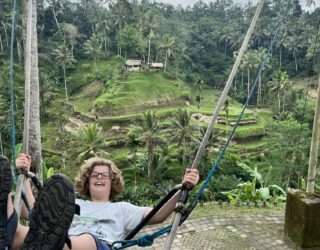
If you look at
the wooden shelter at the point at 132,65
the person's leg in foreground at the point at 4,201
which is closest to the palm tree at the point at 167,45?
the wooden shelter at the point at 132,65

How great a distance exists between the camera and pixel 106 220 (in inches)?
80.0

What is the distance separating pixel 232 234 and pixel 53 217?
3405 mm

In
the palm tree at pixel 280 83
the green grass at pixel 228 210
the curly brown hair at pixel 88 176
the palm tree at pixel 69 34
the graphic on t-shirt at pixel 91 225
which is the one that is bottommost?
the green grass at pixel 228 210

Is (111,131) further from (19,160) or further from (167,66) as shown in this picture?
(19,160)

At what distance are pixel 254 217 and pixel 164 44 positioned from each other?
29096mm

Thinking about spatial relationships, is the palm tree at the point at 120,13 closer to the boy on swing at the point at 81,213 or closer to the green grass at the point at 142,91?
the green grass at the point at 142,91

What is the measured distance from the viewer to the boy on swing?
158 cm

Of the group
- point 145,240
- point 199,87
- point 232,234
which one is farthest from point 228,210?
point 199,87

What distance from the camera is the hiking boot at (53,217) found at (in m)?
1.57

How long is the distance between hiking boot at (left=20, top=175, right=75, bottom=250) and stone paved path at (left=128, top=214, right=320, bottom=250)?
283 cm

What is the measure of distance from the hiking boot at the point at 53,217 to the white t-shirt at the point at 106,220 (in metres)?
0.36

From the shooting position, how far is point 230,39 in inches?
1576

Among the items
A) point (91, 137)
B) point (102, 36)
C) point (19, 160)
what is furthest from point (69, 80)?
point (19, 160)

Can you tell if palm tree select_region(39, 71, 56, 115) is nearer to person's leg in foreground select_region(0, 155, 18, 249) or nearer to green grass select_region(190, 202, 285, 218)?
green grass select_region(190, 202, 285, 218)
